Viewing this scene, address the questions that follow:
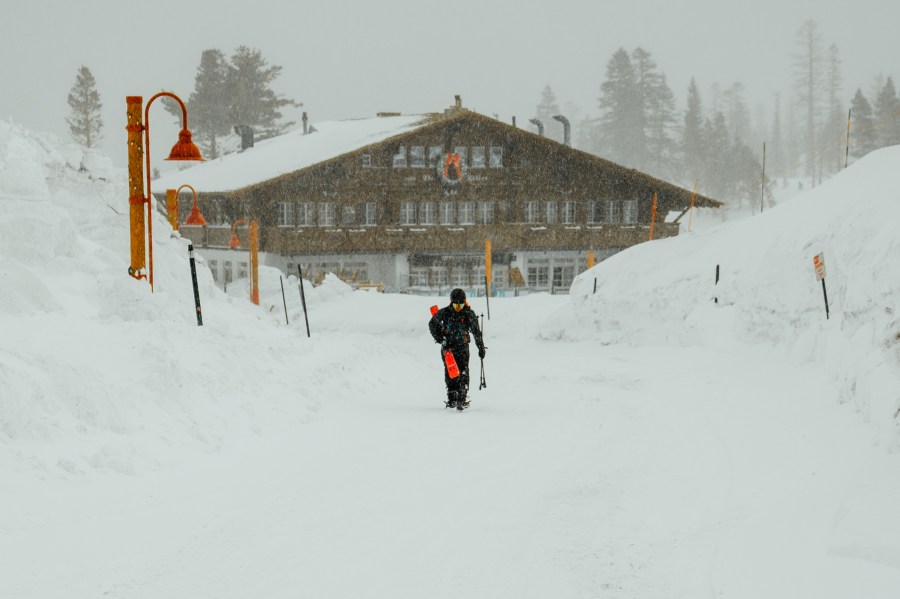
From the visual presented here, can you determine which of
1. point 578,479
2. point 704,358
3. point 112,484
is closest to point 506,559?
point 578,479

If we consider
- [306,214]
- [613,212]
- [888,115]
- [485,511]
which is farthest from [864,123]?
[485,511]

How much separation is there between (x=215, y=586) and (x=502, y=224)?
4156 cm

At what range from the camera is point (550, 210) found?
1864 inches

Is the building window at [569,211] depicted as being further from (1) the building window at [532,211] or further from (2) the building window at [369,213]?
(2) the building window at [369,213]

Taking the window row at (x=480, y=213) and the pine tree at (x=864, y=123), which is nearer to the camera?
the window row at (x=480, y=213)

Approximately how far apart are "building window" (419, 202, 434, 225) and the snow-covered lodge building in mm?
73

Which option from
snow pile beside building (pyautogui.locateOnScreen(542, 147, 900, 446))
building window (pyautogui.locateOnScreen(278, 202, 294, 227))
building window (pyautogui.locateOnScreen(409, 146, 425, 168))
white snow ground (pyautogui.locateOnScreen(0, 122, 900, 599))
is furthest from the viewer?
building window (pyautogui.locateOnScreen(409, 146, 425, 168))

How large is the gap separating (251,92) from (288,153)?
1184 inches

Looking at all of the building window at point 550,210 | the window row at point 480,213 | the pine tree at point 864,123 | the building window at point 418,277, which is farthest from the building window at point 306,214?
the pine tree at point 864,123

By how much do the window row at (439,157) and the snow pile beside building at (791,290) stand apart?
22071 millimetres

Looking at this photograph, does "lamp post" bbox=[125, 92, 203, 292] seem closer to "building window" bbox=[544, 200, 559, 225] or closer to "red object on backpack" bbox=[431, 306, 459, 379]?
"red object on backpack" bbox=[431, 306, 459, 379]

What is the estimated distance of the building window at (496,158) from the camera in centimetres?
4657

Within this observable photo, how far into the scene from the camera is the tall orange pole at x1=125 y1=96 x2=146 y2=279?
44.6 feet

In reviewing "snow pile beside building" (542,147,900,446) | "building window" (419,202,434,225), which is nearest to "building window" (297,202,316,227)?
"building window" (419,202,434,225)
